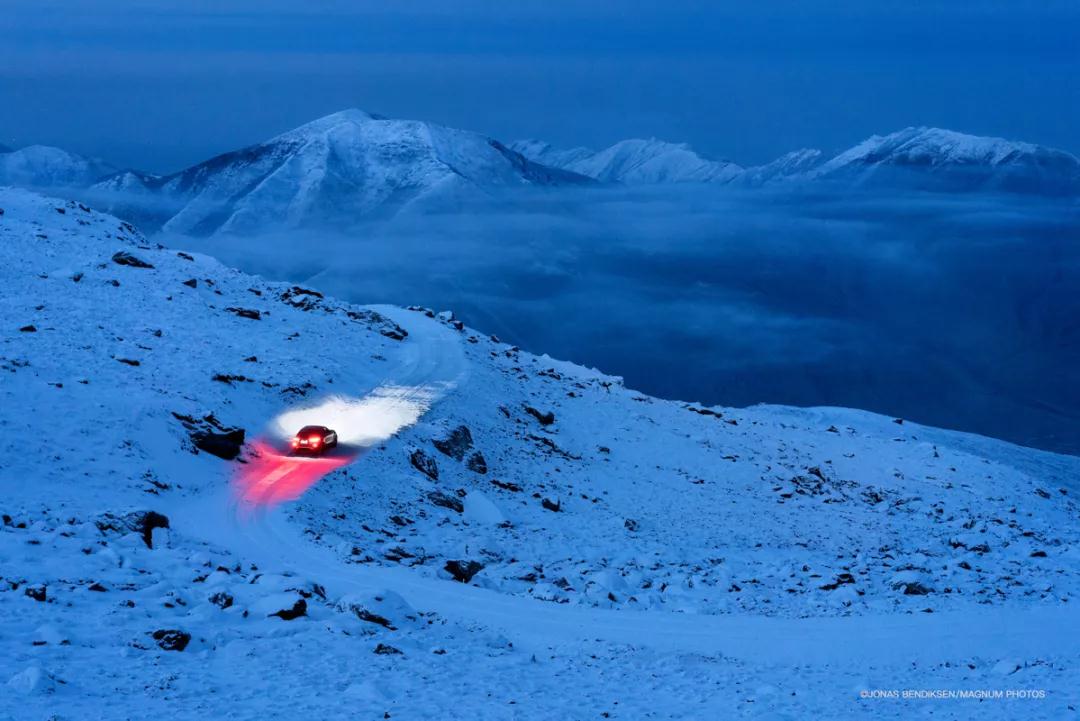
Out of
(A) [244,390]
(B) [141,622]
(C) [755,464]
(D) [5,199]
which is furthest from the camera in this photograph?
(D) [5,199]

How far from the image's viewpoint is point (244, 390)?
3959 centimetres

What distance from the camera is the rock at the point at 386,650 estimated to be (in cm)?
1744

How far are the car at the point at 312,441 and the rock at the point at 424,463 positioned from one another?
3344mm

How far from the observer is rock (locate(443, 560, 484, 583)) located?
2506 cm

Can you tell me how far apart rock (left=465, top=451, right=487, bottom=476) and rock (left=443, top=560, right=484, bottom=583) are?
41.9 ft

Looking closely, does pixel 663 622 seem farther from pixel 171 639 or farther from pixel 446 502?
pixel 446 502

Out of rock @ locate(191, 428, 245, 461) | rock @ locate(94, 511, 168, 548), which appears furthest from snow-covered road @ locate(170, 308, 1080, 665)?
rock @ locate(191, 428, 245, 461)

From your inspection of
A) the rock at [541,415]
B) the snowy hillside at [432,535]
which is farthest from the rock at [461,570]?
the rock at [541,415]

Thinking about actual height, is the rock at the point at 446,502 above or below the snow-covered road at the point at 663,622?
above

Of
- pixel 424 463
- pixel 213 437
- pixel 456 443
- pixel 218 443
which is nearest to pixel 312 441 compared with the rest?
pixel 218 443

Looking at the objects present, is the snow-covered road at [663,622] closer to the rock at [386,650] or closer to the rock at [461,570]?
the rock at [461,570]

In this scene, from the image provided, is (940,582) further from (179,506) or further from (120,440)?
(120,440)

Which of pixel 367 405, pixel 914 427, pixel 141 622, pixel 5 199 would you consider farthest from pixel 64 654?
pixel 914 427

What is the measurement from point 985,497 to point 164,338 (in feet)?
133
